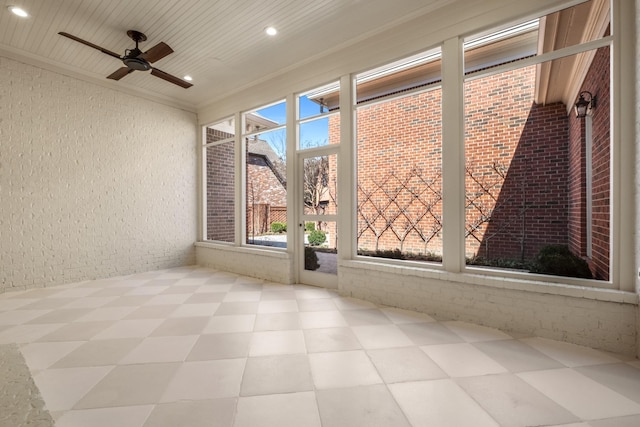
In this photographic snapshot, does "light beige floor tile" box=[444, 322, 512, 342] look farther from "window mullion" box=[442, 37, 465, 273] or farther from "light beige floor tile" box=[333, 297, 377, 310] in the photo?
"light beige floor tile" box=[333, 297, 377, 310]

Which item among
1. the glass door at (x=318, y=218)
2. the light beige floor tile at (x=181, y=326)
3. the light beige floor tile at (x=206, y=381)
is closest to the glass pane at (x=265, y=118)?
the glass door at (x=318, y=218)

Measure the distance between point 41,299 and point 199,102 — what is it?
4.29 meters

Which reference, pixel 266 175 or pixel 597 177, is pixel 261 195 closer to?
pixel 266 175

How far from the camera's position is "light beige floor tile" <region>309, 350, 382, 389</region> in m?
1.92

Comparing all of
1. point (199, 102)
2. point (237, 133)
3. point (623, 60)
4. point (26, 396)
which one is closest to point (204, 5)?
point (237, 133)

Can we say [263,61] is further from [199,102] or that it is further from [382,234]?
[382,234]

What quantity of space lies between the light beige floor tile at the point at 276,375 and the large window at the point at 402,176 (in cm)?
302

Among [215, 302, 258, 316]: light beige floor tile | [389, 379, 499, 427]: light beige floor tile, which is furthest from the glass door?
[389, 379, 499, 427]: light beige floor tile

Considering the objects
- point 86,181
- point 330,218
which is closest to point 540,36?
point 330,218

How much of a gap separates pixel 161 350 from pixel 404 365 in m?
2.00

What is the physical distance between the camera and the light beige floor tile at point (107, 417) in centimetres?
153

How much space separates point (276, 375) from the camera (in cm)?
200

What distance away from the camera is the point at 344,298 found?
3773 mm

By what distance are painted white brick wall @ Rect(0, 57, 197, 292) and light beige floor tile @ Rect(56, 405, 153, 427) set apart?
3.84 m
